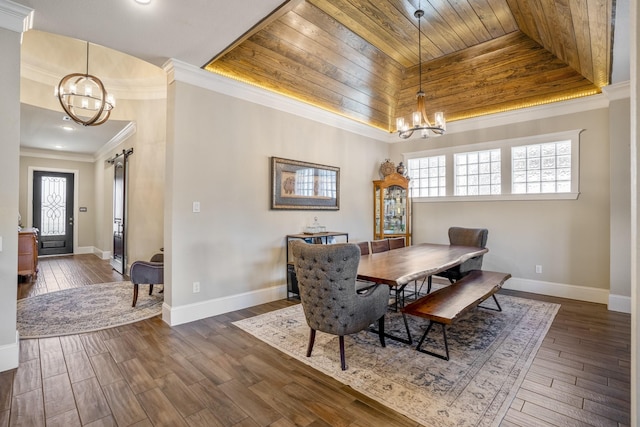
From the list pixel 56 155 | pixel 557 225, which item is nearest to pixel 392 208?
pixel 557 225

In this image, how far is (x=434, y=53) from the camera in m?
4.37

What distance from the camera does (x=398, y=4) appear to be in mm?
3352

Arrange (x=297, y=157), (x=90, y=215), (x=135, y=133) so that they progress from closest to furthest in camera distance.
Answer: (x=297, y=157), (x=135, y=133), (x=90, y=215)

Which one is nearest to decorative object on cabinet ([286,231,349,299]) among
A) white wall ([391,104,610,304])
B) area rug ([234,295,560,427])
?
area rug ([234,295,560,427])

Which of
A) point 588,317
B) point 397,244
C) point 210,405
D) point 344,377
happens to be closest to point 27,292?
point 210,405

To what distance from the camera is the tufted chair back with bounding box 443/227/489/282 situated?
165 inches

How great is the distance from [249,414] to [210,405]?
0.92 feet

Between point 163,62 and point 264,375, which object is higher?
point 163,62

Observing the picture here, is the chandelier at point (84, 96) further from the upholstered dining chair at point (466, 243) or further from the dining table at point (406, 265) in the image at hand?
the upholstered dining chair at point (466, 243)

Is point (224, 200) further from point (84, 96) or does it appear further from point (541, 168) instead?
point (541, 168)

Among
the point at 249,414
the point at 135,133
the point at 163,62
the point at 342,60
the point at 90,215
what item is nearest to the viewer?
the point at 249,414

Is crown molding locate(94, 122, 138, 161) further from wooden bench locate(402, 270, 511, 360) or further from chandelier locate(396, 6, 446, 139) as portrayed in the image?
wooden bench locate(402, 270, 511, 360)

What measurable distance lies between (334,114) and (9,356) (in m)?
4.64

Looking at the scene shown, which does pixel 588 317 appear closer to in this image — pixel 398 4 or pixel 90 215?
pixel 398 4
